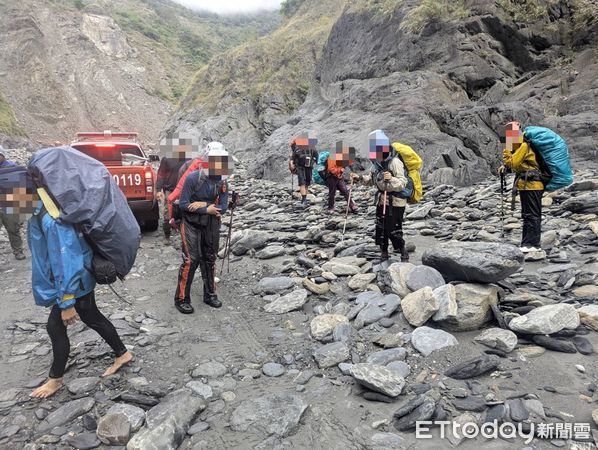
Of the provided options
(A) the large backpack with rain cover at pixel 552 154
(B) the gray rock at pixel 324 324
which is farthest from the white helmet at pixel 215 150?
(A) the large backpack with rain cover at pixel 552 154

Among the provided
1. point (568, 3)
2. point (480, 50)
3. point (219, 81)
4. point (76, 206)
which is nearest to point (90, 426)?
point (76, 206)

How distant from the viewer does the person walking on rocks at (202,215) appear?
4.81 m

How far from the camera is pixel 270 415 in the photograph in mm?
2988

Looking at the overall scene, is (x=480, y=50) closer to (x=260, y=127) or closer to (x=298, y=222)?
(x=298, y=222)

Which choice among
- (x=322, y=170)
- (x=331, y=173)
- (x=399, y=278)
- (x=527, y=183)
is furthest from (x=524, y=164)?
(x=322, y=170)

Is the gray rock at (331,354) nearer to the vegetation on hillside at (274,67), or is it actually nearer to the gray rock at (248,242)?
the gray rock at (248,242)

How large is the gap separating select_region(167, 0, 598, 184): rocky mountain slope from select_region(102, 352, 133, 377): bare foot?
375 inches

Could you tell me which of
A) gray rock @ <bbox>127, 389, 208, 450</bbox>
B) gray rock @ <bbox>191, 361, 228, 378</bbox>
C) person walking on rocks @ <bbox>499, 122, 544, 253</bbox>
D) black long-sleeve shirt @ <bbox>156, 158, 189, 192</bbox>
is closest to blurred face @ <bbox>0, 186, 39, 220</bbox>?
gray rock @ <bbox>127, 389, 208, 450</bbox>

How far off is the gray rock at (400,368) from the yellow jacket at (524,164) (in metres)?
3.63

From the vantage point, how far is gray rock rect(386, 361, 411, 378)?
10.9 feet

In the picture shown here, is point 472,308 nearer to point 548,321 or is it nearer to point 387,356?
point 548,321

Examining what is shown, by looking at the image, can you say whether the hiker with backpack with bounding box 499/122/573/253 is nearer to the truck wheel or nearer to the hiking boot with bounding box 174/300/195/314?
the hiking boot with bounding box 174/300/195/314

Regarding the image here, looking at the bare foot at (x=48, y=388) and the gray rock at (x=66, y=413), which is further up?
the bare foot at (x=48, y=388)

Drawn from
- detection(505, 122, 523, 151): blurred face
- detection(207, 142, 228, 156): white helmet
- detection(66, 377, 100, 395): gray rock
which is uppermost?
detection(505, 122, 523, 151): blurred face
